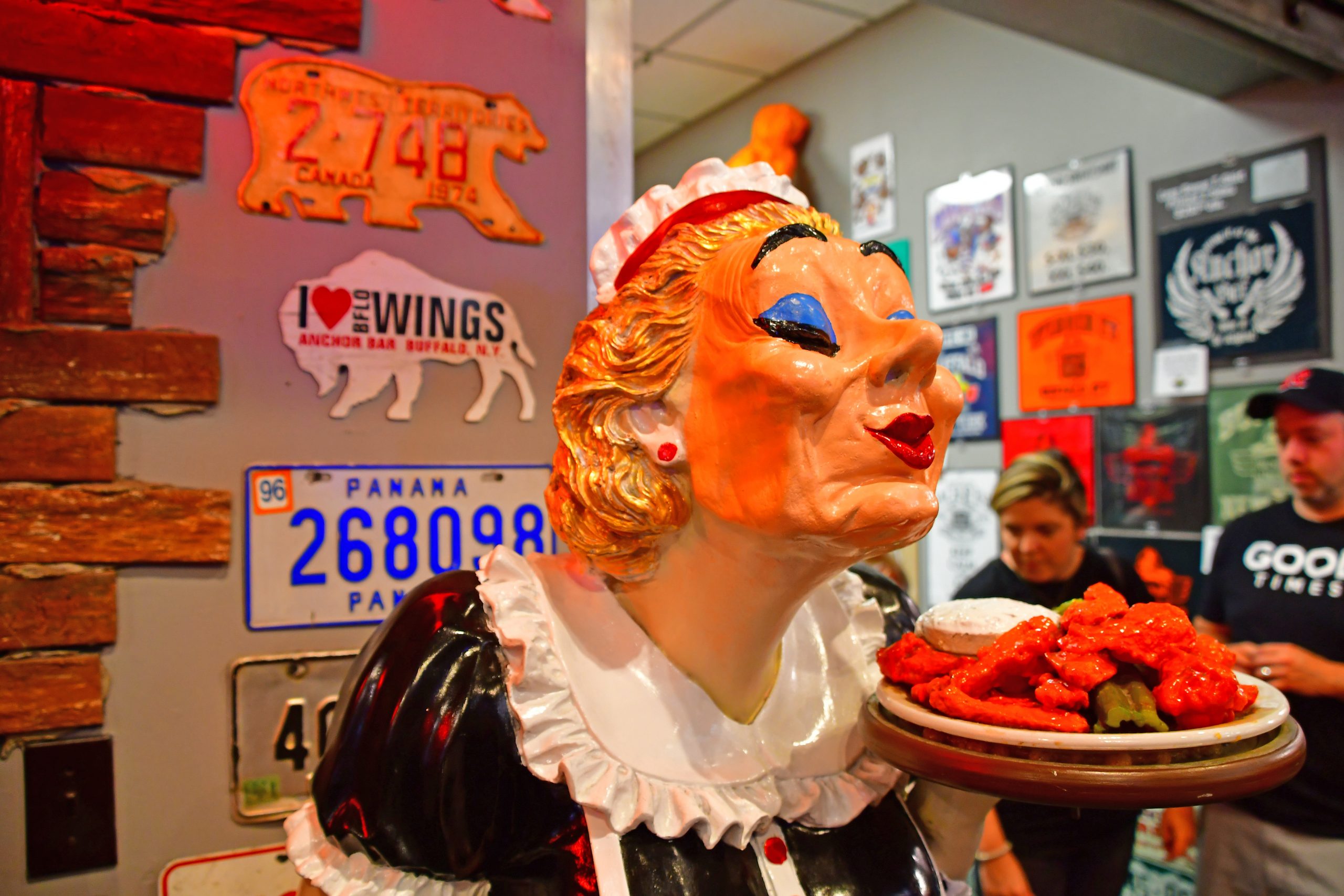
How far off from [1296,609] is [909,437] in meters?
1.68

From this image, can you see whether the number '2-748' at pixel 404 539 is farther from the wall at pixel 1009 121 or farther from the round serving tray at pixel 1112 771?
the wall at pixel 1009 121

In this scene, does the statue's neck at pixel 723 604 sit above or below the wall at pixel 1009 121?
below

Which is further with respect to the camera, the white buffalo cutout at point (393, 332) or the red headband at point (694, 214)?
the white buffalo cutout at point (393, 332)

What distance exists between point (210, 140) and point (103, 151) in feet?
0.49

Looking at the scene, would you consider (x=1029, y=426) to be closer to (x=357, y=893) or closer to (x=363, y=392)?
(x=363, y=392)

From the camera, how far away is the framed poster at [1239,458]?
247 cm

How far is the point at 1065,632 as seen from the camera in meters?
0.92

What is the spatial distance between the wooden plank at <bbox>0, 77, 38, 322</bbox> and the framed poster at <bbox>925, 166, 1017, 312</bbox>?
2.75m

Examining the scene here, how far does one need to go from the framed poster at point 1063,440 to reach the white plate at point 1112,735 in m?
2.13

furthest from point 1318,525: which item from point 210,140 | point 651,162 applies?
point 651,162

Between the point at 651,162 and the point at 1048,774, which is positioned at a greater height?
the point at 651,162

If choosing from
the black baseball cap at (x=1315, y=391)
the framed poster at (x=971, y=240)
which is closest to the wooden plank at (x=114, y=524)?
the black baseball cap at (x=1315, y=391)

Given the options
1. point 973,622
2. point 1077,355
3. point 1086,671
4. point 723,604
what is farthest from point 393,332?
point 1077,355

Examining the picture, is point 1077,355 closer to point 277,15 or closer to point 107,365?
point 277,15
